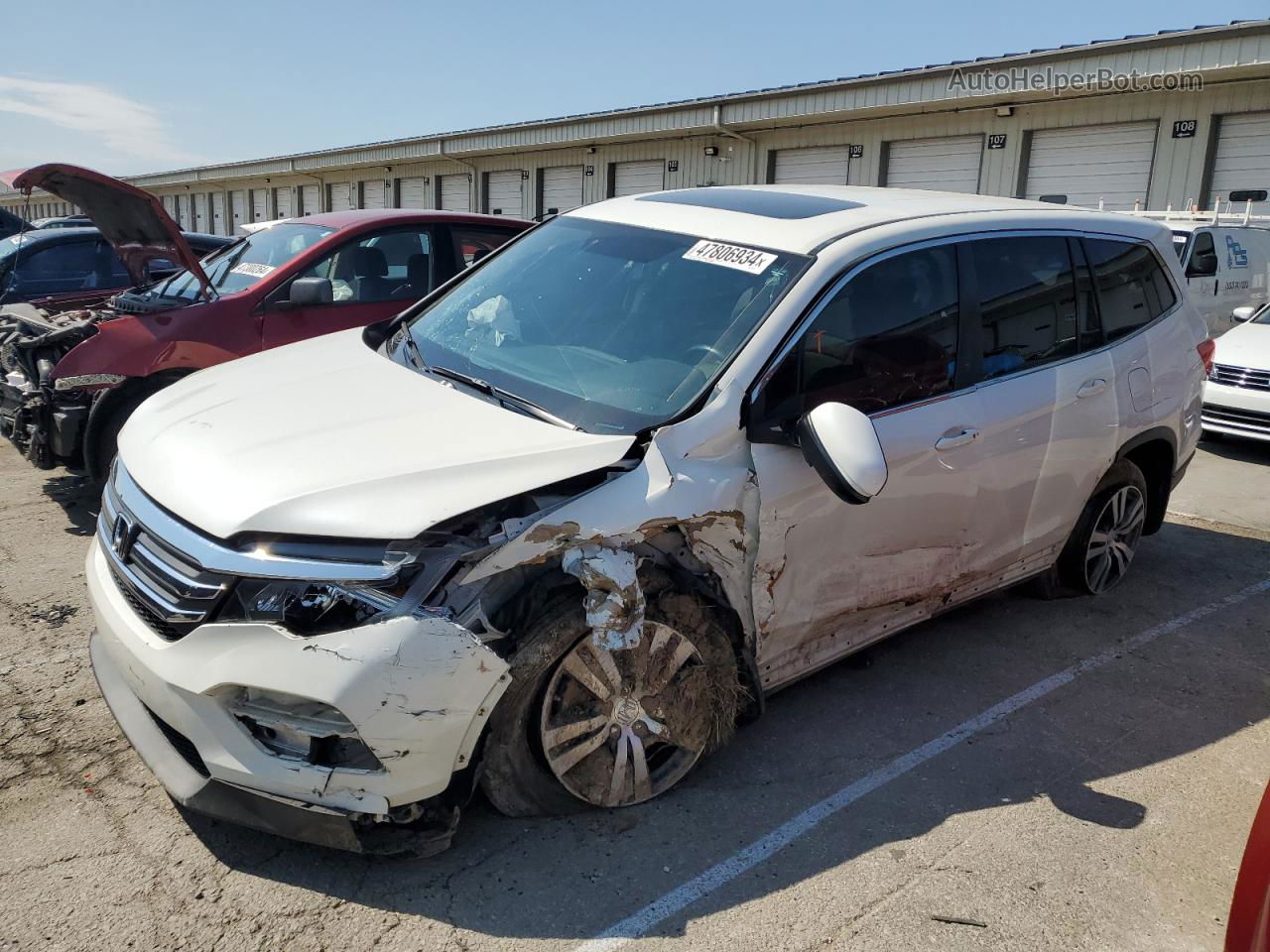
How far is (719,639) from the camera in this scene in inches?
121

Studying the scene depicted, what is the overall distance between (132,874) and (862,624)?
2.46 meters

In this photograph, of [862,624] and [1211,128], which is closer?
[862,624]

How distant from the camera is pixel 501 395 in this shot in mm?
3205

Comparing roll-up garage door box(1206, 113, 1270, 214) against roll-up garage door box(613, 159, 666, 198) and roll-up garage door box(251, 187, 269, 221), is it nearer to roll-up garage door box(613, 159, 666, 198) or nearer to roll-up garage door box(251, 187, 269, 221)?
roll-up garage door box(613, 159, 666, 198)

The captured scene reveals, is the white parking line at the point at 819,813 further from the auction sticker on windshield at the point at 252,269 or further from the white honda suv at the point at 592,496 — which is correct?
the auction sticker on windshield at the point at 252,269

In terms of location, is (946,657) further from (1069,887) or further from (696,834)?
(696,834)

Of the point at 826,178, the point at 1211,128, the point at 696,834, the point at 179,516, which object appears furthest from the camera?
the point at 826,178

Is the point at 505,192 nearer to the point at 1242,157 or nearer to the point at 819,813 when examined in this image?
the point at 1242,157

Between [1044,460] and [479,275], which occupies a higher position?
[479,275]

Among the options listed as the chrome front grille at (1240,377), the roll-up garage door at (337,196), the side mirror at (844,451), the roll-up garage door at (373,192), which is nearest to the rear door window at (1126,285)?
the side mirror at (844,451)

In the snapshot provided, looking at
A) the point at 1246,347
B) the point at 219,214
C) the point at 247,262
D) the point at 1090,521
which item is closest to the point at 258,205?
the point at 219,214

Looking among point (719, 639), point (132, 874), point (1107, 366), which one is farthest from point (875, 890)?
point (1107, 366)

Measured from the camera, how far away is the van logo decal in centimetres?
1136

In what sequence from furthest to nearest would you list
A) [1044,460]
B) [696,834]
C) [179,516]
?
[1044,460] → [696,834] → [179,516]
